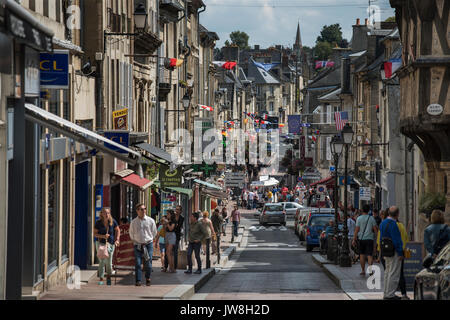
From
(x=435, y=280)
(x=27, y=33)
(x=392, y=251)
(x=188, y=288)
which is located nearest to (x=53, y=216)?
(x=188, y=288)

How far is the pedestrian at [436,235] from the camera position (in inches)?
570

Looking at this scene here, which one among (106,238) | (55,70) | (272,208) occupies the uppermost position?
(55,70)

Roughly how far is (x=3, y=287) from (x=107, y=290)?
420 centimetres

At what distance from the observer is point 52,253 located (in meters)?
17.5

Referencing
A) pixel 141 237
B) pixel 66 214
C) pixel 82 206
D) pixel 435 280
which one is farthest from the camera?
pixel 82 206

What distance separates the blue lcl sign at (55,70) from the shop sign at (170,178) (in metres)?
16.8

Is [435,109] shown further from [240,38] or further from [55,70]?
[240,38]

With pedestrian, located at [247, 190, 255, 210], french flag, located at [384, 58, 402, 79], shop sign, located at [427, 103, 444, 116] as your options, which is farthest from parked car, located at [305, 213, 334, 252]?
pedestrian, located at [247, 190, 255, 210]

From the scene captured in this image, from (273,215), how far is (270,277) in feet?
112

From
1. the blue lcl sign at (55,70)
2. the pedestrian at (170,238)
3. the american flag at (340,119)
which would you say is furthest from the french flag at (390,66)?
the american flag at (340,119)

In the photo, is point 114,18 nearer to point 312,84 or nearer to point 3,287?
point 3,287

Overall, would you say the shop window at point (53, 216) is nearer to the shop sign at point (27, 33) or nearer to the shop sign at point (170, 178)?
the shop sign at point (27, 33)

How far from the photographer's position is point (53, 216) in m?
17.5

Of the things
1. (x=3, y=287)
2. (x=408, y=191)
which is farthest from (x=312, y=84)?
(x=3, y=287)
